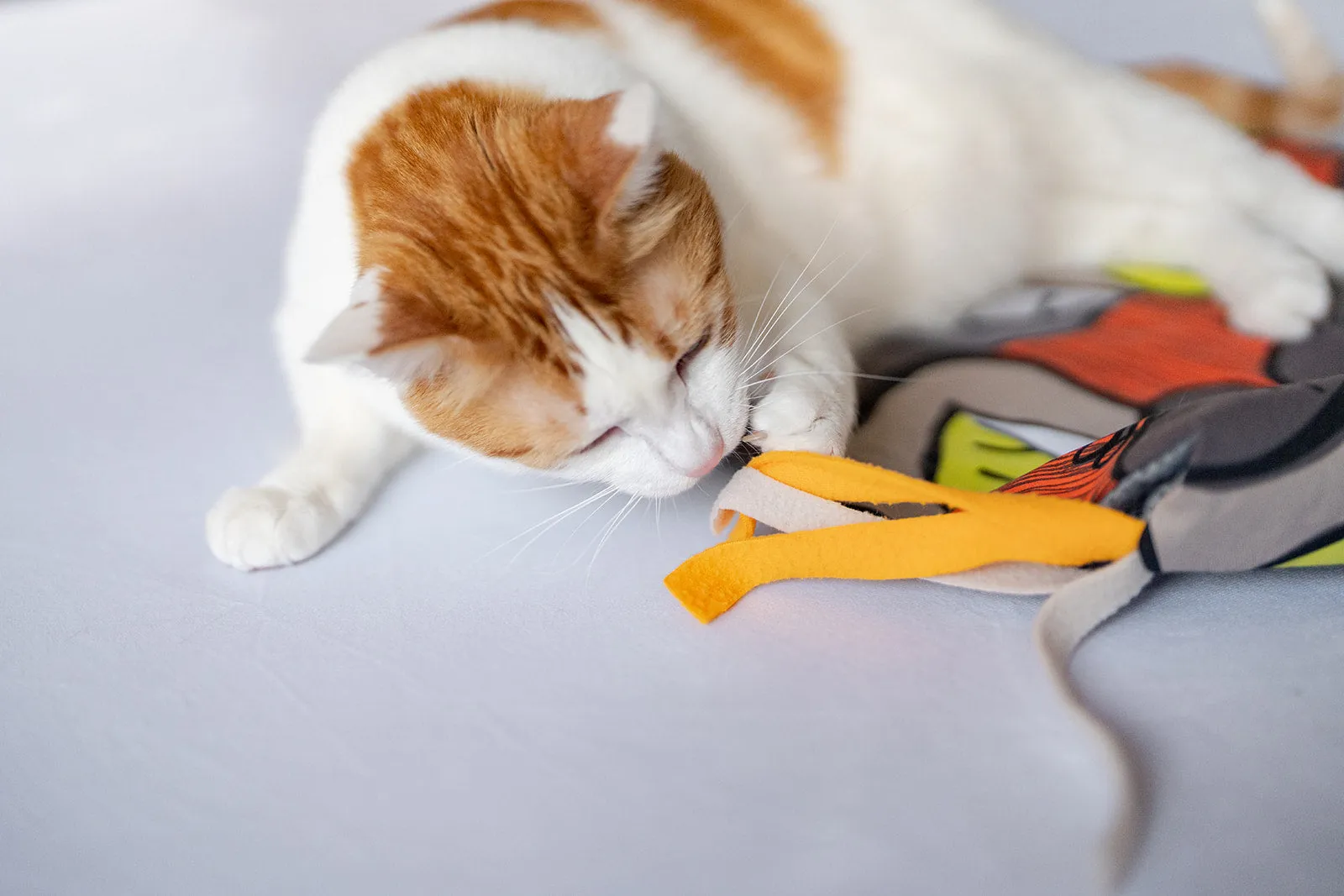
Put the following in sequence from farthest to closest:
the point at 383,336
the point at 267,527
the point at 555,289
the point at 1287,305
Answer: the point at 1287,305, the point at 267,527, the point at 555,289, the point at 383,336

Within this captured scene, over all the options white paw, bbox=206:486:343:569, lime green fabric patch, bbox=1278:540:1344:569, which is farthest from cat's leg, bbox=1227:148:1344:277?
white paw, bbox=206:486:343:569

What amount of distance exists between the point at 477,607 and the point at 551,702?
0.22 metres

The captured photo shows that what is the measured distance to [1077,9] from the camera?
10.2 ft

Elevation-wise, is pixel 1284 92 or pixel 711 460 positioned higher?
pixel 1284 92

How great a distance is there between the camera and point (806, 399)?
140 centimetres

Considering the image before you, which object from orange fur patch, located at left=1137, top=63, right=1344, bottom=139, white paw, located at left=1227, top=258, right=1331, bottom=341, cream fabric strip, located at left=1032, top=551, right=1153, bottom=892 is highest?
orange fur patch, located at left=1137, top=63, right=1344, bottom=139

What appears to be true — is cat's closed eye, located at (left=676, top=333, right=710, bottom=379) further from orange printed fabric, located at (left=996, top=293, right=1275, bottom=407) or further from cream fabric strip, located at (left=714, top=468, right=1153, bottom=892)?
orange printed fabric, located at (left=996, top=293, right=1275, bottom=407)

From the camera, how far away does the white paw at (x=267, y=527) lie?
151 cm

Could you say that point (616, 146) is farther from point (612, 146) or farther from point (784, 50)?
point (784, 50)

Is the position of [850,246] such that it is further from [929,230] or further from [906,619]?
[906,619]

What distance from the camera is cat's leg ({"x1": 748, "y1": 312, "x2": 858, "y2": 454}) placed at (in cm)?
139

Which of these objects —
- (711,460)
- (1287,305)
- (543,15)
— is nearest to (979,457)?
(711,460)

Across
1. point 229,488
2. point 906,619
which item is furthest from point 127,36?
point 906,619

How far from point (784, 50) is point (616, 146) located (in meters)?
0.70
